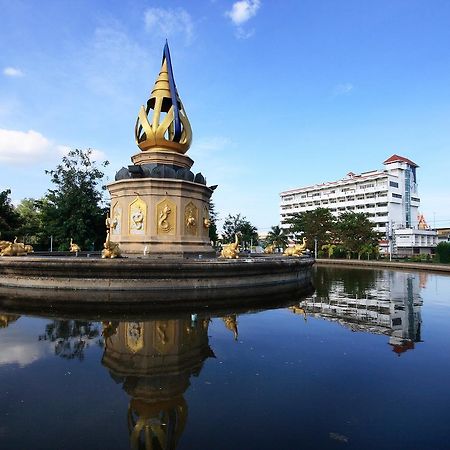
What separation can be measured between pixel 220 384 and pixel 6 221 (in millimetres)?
35408

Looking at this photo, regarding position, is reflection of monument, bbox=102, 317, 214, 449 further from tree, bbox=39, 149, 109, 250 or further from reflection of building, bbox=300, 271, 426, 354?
tree, bbox=39, 149, 109, 250

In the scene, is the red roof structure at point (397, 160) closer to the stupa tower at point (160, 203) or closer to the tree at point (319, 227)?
the tree at point (319, 227)

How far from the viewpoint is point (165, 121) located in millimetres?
19906

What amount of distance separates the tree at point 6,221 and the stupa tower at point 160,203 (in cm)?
2054

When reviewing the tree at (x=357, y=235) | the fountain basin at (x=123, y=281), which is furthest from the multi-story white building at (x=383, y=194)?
the fountain basin at (x=123, y=281)

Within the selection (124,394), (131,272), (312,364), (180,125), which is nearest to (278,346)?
(312,364)

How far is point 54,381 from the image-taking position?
525cm

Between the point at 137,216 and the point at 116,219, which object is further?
the point at 116,219

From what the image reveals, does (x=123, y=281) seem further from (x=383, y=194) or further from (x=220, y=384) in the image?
(x=383, y=194)

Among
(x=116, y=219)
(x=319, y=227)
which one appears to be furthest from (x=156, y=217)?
(x=319, y=227)

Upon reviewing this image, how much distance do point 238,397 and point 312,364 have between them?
1.92 metres

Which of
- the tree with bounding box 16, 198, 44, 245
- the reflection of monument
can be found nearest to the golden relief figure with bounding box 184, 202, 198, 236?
the reflection of monument

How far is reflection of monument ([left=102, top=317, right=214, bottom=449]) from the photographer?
4.00 meters

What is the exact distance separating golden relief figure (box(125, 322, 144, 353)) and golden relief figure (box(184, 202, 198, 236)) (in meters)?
9.46
